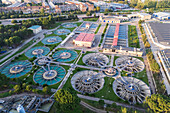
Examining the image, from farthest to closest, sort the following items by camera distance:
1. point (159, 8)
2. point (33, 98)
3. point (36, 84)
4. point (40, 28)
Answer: point (159, 8)
point (40, 28)
point (36, 84)
point (33, 98)

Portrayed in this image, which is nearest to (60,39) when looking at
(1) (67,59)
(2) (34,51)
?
(2) (34,51)

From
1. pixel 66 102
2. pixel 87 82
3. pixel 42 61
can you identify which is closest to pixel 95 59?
pixel 87 82

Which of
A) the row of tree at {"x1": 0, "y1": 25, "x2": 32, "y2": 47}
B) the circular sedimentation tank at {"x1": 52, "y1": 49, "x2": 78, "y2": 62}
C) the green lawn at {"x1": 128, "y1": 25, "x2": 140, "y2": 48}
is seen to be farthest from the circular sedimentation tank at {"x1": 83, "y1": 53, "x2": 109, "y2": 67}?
the row of tree at {"x1": 0, "y1": 25, "x2": 32, "y2": 47}

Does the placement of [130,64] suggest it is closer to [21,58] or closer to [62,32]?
[21,58]

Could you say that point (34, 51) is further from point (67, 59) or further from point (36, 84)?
point (36, 84)

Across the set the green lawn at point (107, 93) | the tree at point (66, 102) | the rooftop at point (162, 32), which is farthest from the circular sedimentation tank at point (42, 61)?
the rooftop at point (162, 32)

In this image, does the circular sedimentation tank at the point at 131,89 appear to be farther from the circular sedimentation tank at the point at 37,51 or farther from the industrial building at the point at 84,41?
the circular sedimentation tank at the point at 37,51

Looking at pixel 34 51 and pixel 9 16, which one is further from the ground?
pixel 9 16
